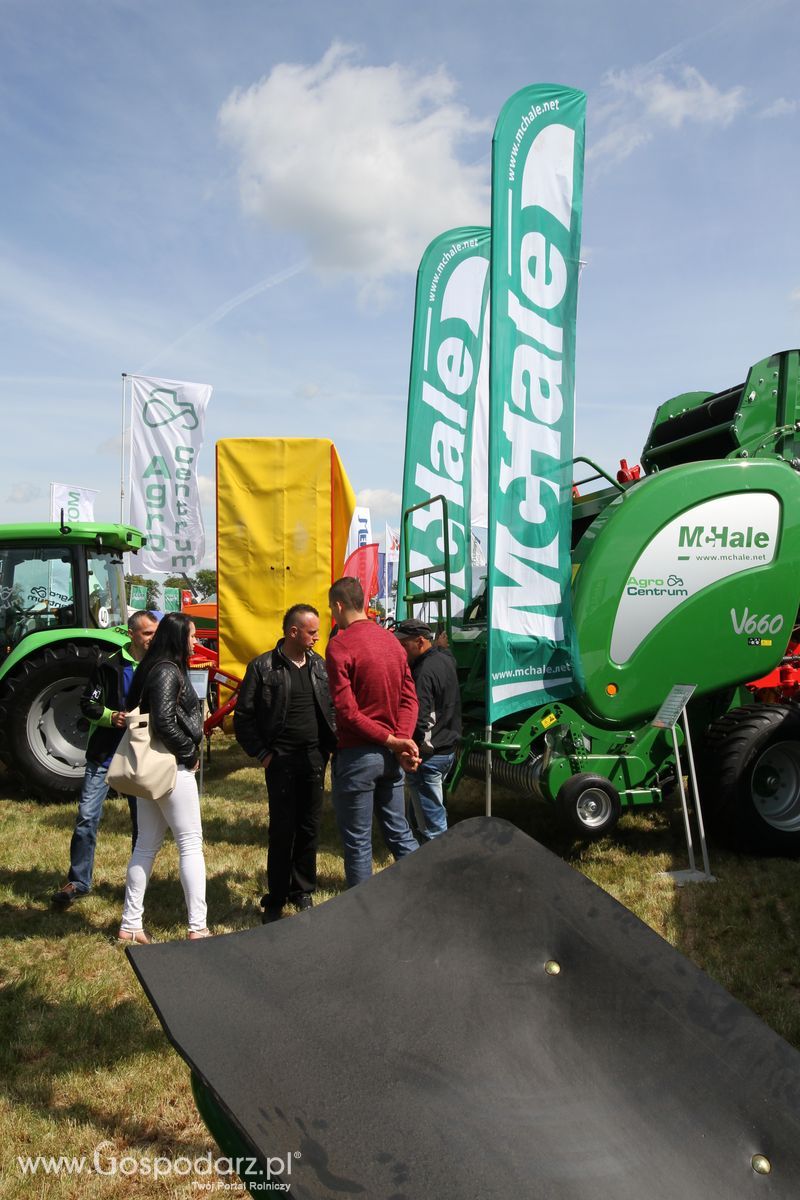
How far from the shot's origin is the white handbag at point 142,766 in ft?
12.8

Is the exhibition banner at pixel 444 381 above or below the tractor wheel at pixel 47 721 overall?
above

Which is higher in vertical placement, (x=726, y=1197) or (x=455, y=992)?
(x=455, y=992)

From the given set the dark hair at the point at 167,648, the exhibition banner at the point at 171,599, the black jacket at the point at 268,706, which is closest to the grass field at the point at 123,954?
the black jacket at the point at 268,706

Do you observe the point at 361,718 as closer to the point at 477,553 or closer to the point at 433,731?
the point at 433,731

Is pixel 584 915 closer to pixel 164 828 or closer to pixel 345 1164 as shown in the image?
pixel 345 1164

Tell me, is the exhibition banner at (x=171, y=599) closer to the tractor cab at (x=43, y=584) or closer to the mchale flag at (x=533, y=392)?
the tractor cab at (x=43, y=584)

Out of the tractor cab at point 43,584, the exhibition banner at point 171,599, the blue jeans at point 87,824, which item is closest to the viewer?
the blue jeans at point 87,824

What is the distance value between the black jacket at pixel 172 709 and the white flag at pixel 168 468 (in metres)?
7.03

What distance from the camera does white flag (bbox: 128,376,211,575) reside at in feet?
35.9

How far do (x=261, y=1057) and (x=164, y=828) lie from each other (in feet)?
8.89

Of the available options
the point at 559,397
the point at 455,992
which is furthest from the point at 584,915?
the point at 559,397

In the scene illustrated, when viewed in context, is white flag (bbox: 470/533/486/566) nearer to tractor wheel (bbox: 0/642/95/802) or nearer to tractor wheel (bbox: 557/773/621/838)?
tractor wheel (bbox: 557/773/621/838)

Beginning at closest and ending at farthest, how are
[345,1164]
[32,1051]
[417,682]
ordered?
1. [345,1164]
2. [32,1051]
3. [417,682]

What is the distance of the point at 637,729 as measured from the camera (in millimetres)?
5387
